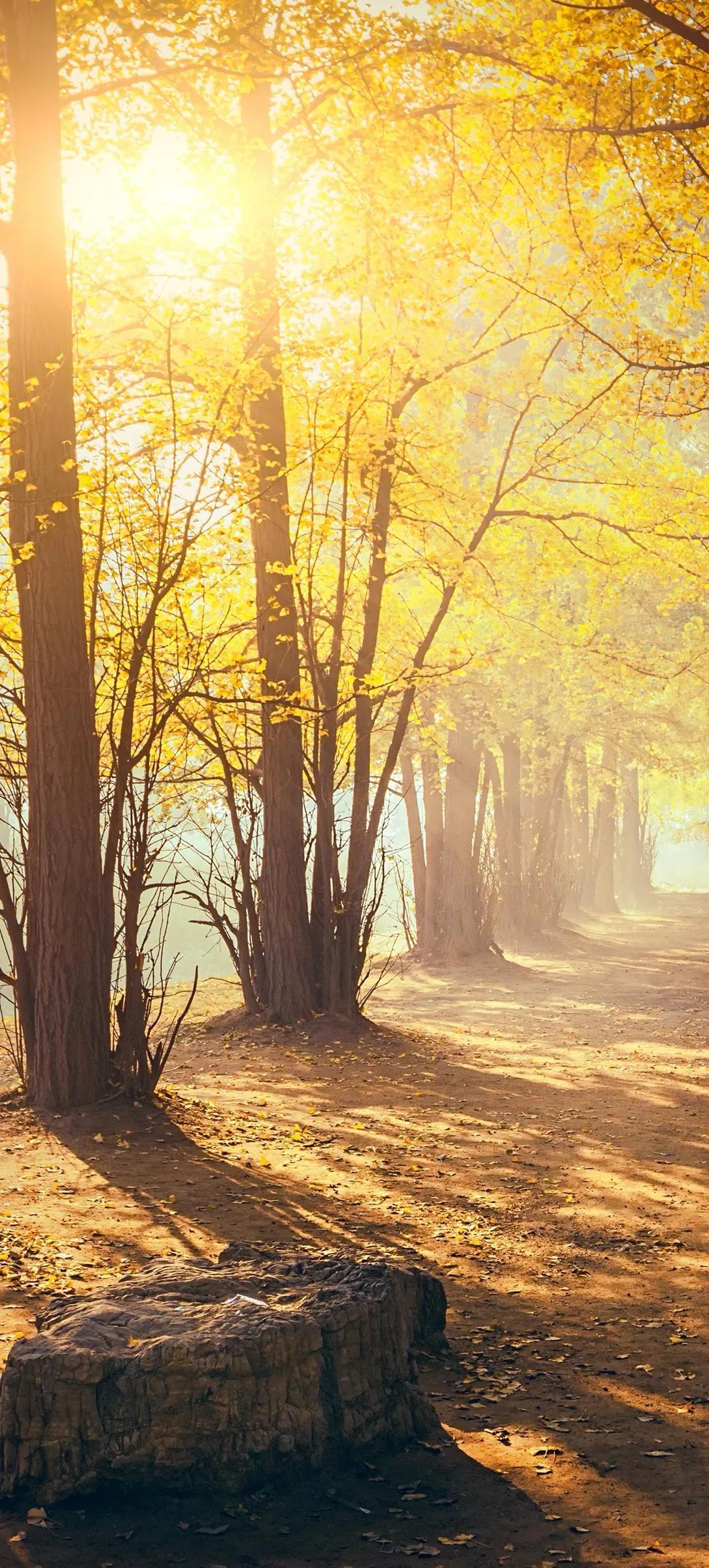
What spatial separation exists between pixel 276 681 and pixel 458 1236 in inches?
248

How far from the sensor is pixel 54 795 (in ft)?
24.7

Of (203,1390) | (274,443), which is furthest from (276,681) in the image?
A: (203,1390)

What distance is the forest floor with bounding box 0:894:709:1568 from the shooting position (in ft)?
10.1

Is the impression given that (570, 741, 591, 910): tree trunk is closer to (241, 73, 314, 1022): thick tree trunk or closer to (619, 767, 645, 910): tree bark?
(619, 767, 645, 910): tree bark

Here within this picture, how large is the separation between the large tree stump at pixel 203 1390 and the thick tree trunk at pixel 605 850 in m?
28.1

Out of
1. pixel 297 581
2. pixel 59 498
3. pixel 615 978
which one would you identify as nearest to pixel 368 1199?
pixel 59 498

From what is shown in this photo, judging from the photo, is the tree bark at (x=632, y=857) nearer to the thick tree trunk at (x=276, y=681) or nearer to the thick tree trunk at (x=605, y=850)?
the thick tree trunk at (x=605, y=850)

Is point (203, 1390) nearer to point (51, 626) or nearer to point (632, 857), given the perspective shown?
point (51, 626)

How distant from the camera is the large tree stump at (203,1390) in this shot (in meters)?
3.13

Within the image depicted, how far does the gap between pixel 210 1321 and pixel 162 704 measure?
461 centimetres

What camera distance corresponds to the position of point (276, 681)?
1115 centimetres

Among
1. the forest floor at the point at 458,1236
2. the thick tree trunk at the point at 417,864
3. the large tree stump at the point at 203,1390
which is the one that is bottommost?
the forest floor at the point at 458,1236

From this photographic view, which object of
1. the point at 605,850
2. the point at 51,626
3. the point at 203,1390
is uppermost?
the point at 51,626

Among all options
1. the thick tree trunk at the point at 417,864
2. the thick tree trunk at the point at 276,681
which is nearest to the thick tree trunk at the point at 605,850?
the thick tree trunk at the point at 417,864
